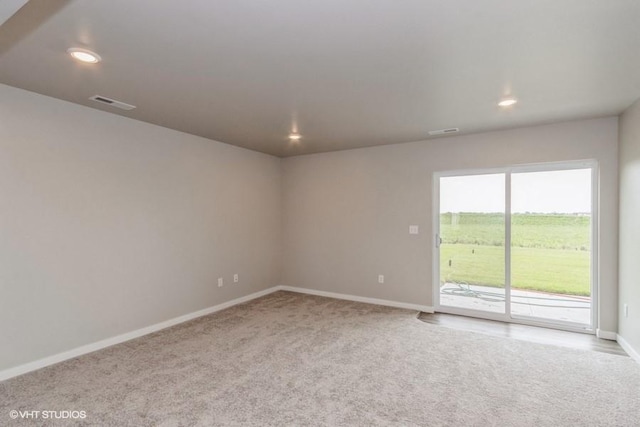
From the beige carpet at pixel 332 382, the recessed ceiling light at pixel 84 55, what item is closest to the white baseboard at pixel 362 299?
the beige carpet at pixel 332 382

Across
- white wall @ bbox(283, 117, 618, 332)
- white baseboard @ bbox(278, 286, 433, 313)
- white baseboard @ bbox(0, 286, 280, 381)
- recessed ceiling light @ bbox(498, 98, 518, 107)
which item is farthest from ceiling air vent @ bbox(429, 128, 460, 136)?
white baseboard @ bbox(0, 286, 280, 381)

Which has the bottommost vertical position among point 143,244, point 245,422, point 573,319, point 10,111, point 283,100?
point 245,422

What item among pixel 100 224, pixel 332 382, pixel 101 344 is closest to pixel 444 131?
Answer: pixel 332 382

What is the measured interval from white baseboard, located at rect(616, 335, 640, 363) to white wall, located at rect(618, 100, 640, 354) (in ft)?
0.10

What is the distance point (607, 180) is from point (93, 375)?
5.61 metres

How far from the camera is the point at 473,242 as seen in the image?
4500 millimetres

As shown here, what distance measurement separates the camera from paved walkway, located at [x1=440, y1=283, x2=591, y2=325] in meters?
3.94

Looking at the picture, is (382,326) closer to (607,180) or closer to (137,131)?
(607,180)

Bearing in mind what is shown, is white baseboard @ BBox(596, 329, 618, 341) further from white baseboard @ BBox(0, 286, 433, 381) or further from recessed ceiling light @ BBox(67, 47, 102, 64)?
recessed ceiling light @ BBox(67, 47, 102, 64)

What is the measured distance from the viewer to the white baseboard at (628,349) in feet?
10.0

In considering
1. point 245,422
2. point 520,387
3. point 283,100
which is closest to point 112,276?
point 245,422

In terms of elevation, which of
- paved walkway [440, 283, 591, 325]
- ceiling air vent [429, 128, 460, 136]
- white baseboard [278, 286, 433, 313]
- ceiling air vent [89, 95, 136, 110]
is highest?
ceiling air vent [429, 128, 460, 136]

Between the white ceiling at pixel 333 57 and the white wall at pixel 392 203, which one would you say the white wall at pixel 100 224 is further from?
the white wall at pixel 392 203

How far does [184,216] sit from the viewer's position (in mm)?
4246
